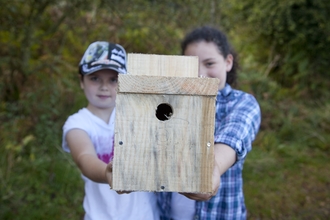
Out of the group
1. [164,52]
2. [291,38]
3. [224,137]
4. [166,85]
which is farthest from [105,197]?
[291,38]

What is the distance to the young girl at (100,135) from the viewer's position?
188 cm

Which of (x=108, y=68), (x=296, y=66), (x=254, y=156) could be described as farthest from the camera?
(x=296, y=66)

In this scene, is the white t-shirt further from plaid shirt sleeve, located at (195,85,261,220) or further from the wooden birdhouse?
the wooden birdhouse

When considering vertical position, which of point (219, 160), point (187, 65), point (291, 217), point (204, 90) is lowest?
point (291, 217)

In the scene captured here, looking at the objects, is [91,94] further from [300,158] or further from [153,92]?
[300,158]

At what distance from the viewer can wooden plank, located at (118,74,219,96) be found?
130cm

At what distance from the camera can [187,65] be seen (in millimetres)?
1544

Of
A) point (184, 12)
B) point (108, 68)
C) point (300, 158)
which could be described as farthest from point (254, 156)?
point (108, 68)

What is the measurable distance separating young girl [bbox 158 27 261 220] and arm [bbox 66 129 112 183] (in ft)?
1.67

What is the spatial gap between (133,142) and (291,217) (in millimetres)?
3445

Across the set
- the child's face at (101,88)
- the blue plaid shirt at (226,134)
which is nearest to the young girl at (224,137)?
the blue plaid shirt at (226,134)

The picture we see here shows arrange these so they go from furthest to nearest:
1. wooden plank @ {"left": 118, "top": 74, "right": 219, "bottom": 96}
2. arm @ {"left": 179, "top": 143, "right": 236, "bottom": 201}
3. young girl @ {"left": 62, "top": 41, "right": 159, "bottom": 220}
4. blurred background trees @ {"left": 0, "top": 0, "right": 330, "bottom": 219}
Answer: blurred background trees @ {"left": 0, "top": 0, "right": 330, "bottom": 219} < young girl @ {"left": 62, "top": 41, "right": 159, "bottom": 220} < arm @ {"left": 179, "top": 143, "right": 236, "bottom": 201} < wooden plank @ {"left": 118, "top": 74, "right": 219, "bottom": 96}

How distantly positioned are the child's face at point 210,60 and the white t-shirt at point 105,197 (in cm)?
59

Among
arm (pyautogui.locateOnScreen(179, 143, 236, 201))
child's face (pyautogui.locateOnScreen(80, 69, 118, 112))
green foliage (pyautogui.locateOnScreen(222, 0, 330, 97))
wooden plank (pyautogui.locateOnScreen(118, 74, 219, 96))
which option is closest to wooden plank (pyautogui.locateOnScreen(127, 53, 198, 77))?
wooden plank (pyautogui.locateOnScreen(118, 74, 219, 96))
